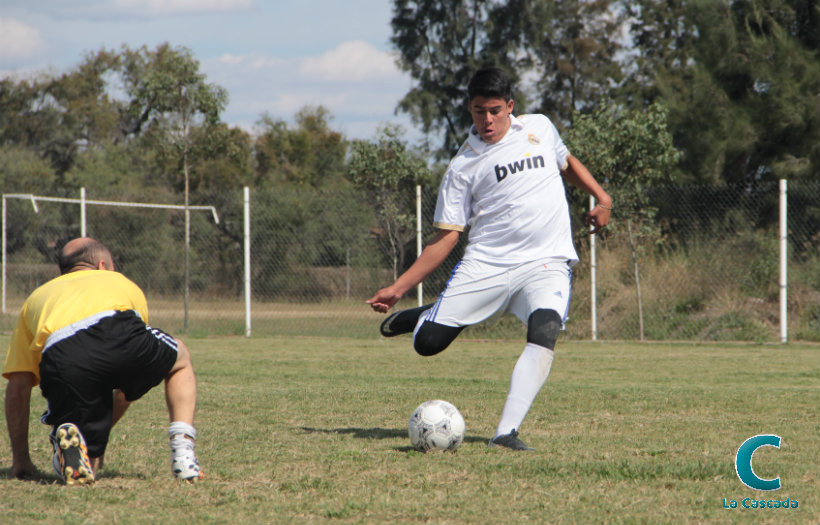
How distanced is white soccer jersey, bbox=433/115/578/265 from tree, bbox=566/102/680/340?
906 cm

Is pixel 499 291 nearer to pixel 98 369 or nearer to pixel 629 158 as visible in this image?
pixel 98 369

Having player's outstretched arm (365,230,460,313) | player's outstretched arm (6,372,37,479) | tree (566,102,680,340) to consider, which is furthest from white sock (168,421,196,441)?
tree (566,102,680,340)

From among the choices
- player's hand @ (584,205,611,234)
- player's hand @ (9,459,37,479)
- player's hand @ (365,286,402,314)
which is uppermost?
player's hand @ (584,205,611,234)

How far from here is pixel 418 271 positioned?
5227 millimetres

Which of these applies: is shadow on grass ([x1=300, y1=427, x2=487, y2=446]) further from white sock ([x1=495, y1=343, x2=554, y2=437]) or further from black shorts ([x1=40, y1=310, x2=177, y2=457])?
black shorts ([x1=40, y1=310, x2=177, y2=457])

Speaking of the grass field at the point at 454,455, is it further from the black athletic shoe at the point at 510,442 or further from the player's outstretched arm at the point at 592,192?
the player's outstretched arm at the point at 592,192

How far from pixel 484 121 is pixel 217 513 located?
272cm

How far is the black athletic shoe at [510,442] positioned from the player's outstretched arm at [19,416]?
91.9 inches

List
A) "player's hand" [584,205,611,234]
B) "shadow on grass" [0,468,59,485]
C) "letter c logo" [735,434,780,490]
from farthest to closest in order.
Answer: "player's hand" [584,205,611,234], "shadow on grass" [0,468,59,485], "letter c logo" [735,434,780,490]

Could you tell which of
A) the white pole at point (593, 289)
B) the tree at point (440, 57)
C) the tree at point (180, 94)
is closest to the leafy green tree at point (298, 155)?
the tree at point (440, 57)

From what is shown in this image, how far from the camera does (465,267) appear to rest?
17.8 feet

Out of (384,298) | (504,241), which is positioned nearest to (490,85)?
(504,241)

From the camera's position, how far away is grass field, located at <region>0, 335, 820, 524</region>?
3.65m

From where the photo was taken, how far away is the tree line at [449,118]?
17.3 metres
